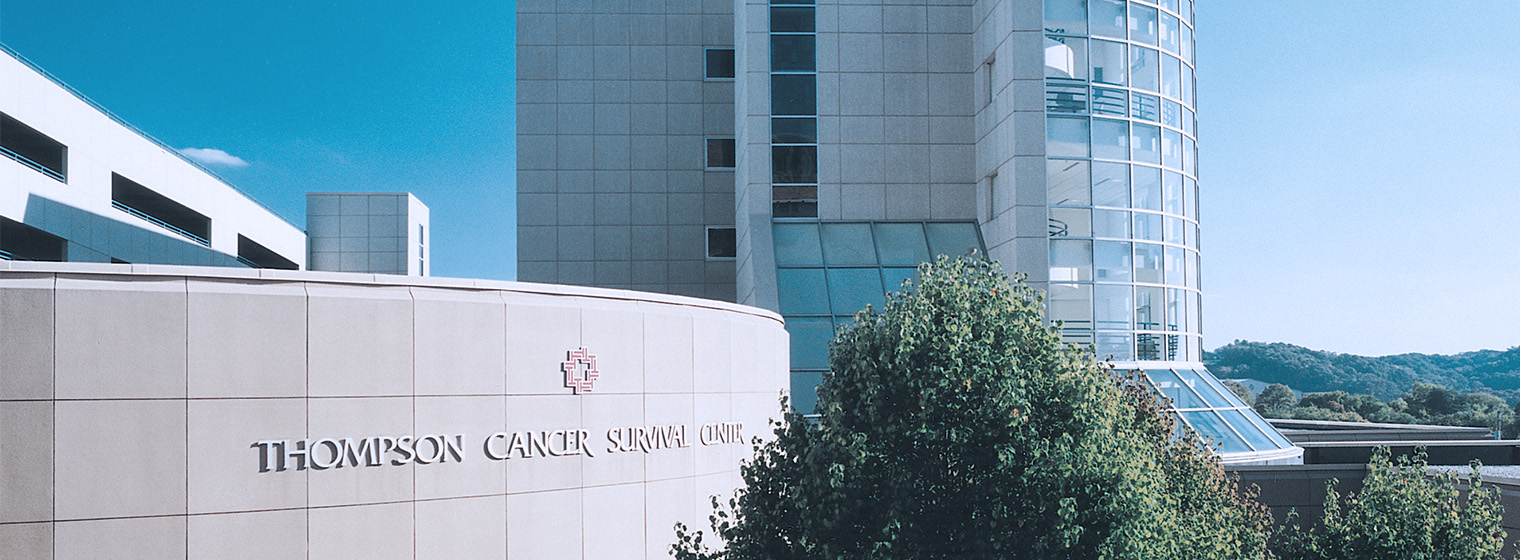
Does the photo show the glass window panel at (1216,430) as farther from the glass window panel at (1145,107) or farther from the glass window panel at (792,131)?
the glass window panel at (792,131)

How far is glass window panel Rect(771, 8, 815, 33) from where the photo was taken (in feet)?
91.6

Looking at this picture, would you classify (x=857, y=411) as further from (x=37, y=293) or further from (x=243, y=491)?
(x=37, y=293)

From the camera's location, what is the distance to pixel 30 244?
29.5 meters

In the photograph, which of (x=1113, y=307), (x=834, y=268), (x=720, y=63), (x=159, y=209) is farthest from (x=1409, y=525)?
(x=159, y=209)

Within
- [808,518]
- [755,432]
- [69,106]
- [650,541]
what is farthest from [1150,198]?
[69,106]

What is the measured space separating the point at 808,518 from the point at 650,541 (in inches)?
186

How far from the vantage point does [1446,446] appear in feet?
62.0

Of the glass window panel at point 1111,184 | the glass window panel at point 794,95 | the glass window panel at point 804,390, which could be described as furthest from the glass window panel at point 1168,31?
the glass window panel at point 804,390

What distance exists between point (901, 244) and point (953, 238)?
5.08 ft

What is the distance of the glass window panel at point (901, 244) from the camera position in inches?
1035

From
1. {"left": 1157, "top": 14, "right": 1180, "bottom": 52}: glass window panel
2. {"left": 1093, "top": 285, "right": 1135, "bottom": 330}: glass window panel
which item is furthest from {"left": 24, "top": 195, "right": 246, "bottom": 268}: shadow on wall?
{"left": 1157, "top": 14, "right": 1180, "bottom": 52}: glass window panel

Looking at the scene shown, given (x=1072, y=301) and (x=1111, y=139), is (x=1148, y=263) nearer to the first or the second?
(x=1072, y=301)

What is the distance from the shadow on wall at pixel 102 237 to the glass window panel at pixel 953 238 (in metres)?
25.4

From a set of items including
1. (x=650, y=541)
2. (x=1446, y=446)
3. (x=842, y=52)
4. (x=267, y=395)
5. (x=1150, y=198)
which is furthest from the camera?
(x=842, y=52)
